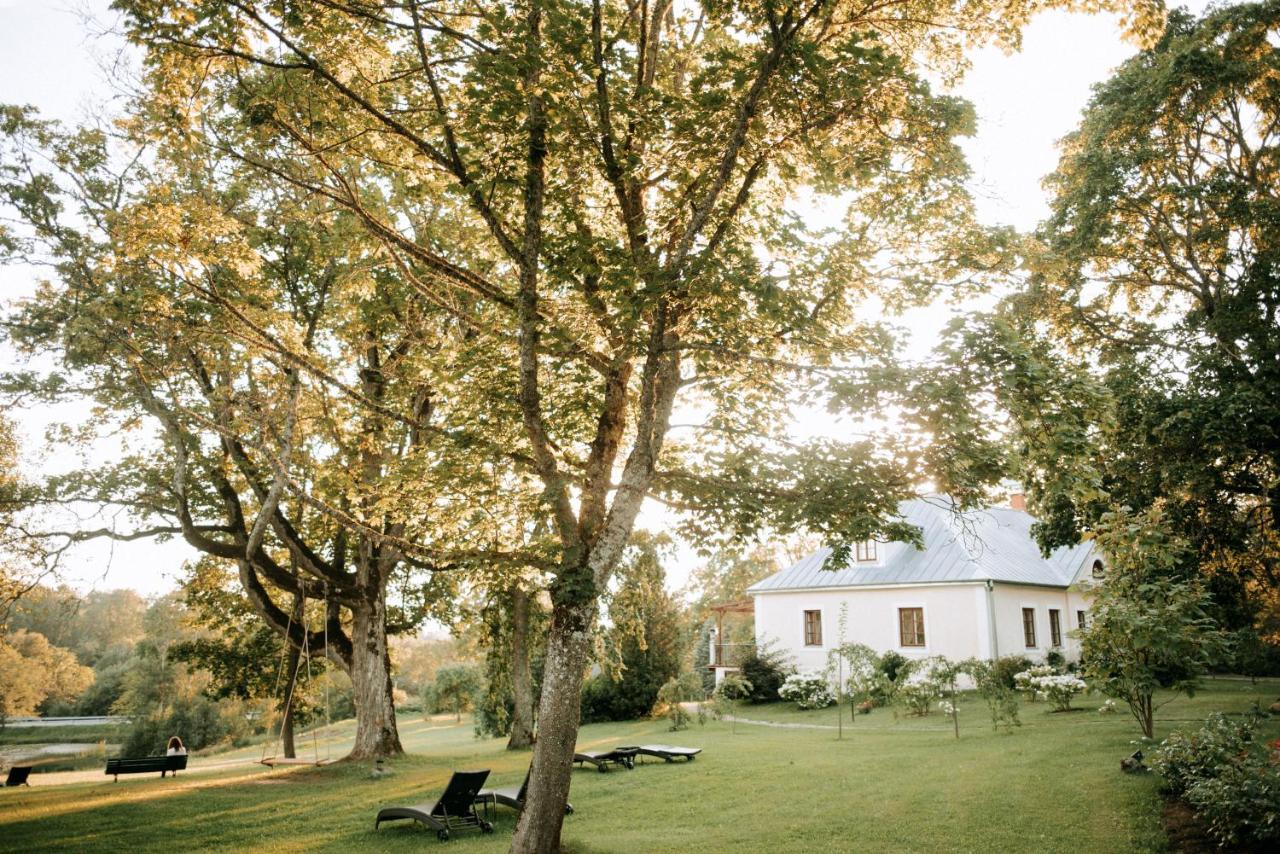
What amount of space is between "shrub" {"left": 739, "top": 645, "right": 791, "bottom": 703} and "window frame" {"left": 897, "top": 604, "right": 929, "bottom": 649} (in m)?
4.17

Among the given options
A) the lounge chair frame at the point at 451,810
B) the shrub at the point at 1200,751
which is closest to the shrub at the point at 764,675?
the lounge chair frame at the point at 451,810

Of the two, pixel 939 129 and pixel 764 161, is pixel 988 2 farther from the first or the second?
pixel 764 161

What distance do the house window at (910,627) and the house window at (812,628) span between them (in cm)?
334

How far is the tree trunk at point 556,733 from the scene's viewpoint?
7.20 m

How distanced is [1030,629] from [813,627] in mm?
7630

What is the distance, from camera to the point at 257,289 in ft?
39.4

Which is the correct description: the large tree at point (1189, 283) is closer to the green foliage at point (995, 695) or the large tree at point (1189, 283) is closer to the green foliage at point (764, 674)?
the green foliage at point (995, 695)

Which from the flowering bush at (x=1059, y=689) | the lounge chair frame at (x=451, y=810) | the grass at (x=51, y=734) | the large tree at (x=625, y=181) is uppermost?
the large tree at (x=625, y=181)

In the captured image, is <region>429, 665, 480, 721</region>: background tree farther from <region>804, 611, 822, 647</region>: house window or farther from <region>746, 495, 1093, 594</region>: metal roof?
<region>804, 611, 822, 647</region>: house window

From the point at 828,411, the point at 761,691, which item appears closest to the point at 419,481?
the point at 828,411

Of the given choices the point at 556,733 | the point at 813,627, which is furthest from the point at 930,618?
the point at 556,733

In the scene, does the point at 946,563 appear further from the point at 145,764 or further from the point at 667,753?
the point at 145,764

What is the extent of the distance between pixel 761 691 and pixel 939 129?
72.1 ft

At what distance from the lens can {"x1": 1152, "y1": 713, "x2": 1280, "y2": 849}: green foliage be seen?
655 centimetres
